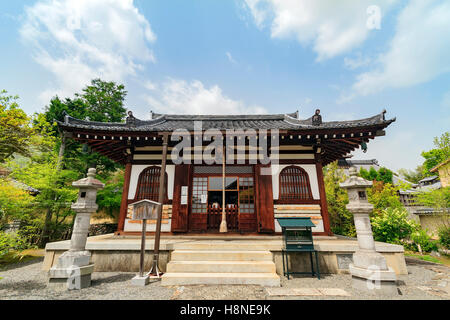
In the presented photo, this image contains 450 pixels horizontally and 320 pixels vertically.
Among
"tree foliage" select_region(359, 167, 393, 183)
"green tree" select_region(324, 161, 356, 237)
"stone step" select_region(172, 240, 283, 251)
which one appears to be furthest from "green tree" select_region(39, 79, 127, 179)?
"tree foliage" select_region(359, 167, 393, 183)

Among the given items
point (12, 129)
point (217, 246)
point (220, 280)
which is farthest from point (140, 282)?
point (12, 129)

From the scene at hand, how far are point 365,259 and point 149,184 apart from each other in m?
7.67

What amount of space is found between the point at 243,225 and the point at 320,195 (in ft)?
11.1

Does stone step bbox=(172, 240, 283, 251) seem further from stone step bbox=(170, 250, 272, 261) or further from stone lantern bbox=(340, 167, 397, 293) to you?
stone lantern bbox=(340, 167, 397, 293)

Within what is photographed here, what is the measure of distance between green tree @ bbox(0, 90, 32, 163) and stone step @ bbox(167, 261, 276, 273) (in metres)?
10.2

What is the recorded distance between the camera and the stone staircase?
4.43m

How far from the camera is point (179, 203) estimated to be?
7.48m

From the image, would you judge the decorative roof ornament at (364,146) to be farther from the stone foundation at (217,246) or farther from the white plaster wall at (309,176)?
the stone foundation at (217,246)

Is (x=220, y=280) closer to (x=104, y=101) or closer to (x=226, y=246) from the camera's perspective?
(x=226, y=246)

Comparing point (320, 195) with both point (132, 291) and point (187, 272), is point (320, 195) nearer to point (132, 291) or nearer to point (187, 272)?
point (187, 272)

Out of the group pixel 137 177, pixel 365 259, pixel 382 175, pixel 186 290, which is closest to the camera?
pixel 186 290

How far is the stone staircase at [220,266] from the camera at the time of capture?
4.43 metres

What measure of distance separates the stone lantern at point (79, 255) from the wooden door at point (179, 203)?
9.48 ft

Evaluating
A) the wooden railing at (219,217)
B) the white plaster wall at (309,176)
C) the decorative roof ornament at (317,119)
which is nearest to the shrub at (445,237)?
the white plaster wall at (309,176)
